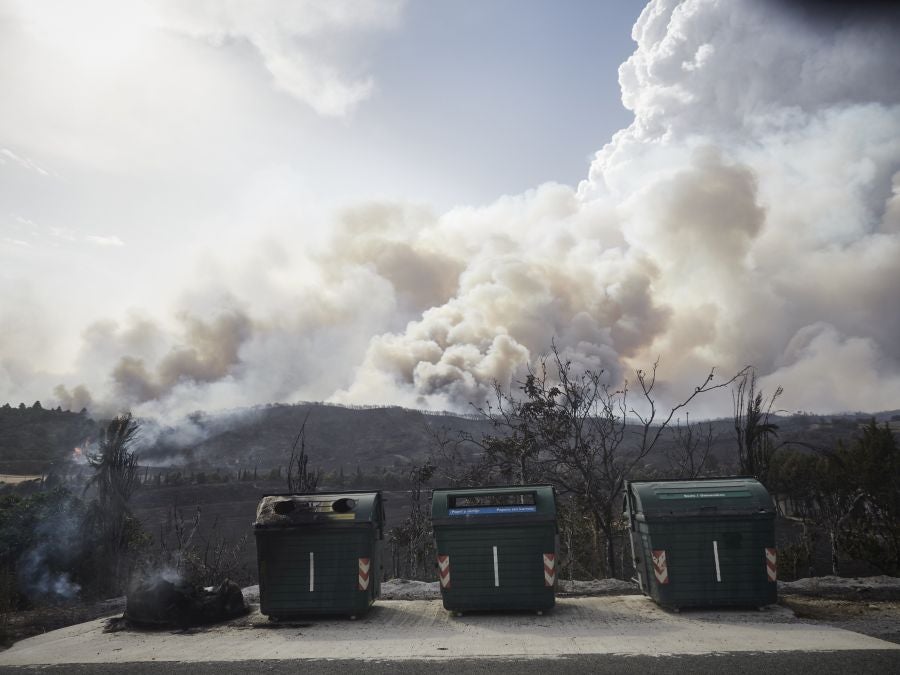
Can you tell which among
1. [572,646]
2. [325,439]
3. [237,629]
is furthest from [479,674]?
[325,439]

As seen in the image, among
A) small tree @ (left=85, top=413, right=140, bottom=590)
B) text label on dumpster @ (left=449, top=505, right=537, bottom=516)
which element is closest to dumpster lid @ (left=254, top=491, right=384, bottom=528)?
text label on dumpster @ (left=449, top=505, right=537, bottom=516)

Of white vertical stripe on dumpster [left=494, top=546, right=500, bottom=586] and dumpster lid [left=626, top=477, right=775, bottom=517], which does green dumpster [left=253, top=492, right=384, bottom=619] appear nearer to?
white vertical stripe on dumpster [left=494, top=546, right=500, bottom=586]

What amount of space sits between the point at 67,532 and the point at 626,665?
12.9 meters

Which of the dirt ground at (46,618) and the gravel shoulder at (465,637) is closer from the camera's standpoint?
the gravel shoulder at (465,637)

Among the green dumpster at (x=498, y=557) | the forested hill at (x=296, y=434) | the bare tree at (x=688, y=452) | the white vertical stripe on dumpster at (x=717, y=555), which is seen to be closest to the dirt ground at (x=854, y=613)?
the white vertical stripe on dumpster at (x=717, y=555)

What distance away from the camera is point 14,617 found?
32.9ft

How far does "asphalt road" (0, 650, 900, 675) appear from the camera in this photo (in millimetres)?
5395

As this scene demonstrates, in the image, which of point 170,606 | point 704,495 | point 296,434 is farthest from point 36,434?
point 704,495

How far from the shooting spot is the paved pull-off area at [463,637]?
247 inches

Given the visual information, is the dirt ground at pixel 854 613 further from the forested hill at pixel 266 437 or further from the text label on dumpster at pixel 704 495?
the forested hill at pixel 266 437

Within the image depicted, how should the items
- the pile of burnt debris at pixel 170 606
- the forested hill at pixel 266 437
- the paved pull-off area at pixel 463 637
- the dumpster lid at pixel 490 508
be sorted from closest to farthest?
the paved pull-off area at pixel 463 637 < the dumpster lid at pixel 490 508 < the pile of burnt debris at pixel 170 606 < the forested hill at pixel 266 437

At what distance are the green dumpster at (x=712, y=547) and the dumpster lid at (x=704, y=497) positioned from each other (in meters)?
0.01

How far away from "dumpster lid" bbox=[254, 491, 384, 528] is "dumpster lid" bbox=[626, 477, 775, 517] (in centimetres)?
382

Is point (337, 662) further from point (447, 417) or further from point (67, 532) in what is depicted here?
point (447, 417)
